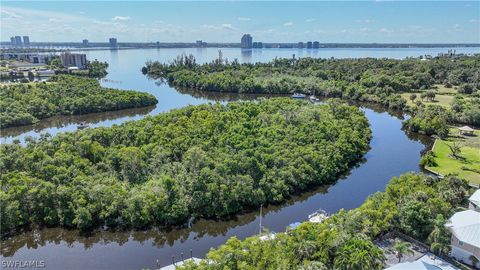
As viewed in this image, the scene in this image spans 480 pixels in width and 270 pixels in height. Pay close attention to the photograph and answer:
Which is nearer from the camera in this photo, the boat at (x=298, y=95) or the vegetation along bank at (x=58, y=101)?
the vegetation along bank at (x=58, y=101)

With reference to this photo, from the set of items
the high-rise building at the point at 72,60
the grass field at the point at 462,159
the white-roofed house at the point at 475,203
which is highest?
the high-rise building at the point at 72,60

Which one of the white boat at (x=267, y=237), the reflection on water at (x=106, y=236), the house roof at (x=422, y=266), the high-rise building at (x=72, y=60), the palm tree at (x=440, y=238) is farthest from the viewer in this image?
the high-rise building at (x=72, y=60)

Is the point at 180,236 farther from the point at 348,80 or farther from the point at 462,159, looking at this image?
the point at 348,80

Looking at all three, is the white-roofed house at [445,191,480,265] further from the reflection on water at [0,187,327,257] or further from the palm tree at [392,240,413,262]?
the reflection on water at [0,187,327,257]

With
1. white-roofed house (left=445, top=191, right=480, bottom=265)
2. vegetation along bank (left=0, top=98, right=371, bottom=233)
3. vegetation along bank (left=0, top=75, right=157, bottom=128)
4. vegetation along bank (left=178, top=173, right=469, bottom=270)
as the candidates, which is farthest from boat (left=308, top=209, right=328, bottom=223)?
vegetation along bank (left=0, top=75, right=157, bottom=128)

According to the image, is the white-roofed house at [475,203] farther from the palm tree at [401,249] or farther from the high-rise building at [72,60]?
the high-rise building at [72,60]

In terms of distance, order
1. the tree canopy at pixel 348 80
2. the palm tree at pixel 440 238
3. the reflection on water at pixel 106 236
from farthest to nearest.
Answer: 1. the tree canopy at pixel 348 80
2. the reflection on water at pixel 106 236
3. the palm tree at pixel 440 238

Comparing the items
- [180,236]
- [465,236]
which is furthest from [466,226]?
[180,236]

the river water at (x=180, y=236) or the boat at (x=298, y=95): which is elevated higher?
the boat at (x=298, y=95)

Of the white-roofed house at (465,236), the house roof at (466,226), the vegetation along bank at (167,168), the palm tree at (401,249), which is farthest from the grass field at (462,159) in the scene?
the palm tree at (401,249)
